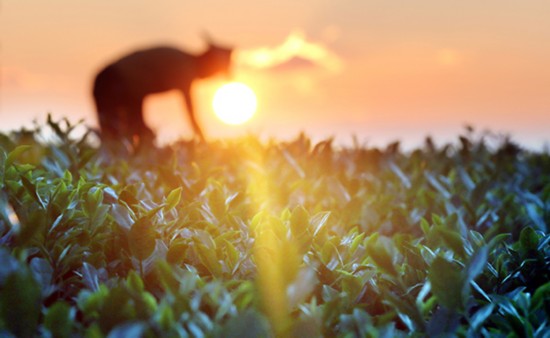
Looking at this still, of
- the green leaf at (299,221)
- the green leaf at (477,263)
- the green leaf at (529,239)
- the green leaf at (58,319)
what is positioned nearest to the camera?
the green leaf at (58,319)

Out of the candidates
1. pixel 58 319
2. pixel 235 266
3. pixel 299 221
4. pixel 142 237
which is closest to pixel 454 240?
pixel 299 221

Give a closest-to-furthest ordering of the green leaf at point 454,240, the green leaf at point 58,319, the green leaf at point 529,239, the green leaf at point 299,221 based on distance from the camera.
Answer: the green leaf at point 58,319 → the green leaf at point 454,240 → the green leaf at point 299,221 → the green leaf at point 529,239

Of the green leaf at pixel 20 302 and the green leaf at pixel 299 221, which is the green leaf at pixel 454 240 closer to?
the green leaf at pixel 299 221

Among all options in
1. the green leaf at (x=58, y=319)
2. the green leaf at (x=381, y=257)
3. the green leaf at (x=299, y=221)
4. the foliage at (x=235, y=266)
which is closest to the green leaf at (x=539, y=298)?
the foliage at (x=235, y=266)

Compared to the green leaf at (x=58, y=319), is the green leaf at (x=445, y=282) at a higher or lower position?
lower

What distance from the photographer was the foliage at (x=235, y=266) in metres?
1.12

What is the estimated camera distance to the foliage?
1120 mm

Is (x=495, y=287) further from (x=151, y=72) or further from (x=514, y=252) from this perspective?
(x=151, y=72)

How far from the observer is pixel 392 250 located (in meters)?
1.33

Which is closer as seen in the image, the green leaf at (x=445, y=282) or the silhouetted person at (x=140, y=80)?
the green leaf at (x=445, y=282)

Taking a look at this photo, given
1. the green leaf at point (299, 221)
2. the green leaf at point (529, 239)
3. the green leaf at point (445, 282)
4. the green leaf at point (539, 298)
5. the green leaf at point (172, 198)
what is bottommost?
the green leaf at point (539, 298)

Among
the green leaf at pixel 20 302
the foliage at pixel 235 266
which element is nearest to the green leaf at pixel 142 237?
the foliage at pixel 235 266

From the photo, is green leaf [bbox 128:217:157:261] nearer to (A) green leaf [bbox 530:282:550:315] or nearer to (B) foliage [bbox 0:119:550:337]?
(B) foliage [bbox 0:119:550:337]

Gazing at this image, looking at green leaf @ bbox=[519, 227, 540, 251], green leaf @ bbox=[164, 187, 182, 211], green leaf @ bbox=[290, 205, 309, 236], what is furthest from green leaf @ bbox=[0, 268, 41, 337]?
green leaf @ bbox=[519, 227, 540, 251]
